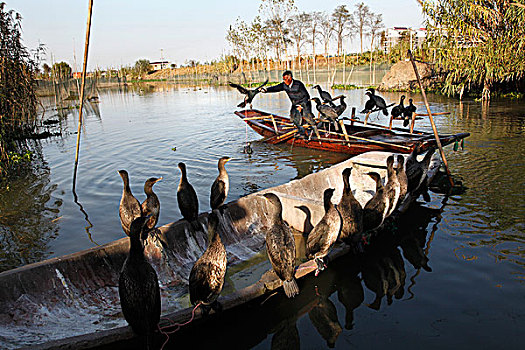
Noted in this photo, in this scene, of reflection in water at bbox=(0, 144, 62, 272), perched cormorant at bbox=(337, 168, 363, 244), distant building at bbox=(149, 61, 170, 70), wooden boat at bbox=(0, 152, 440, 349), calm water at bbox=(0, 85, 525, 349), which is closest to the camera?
wooden boat at bbox=(0, 152, 440, 349)

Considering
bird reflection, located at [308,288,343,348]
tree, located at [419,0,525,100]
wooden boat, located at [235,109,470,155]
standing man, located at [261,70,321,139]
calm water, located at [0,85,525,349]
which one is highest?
tree, located at [419,0,525,100]

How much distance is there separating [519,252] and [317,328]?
324 centimetres

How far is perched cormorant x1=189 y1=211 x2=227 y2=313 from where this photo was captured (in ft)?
11.8

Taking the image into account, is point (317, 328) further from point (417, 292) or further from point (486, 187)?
point (486, 187)

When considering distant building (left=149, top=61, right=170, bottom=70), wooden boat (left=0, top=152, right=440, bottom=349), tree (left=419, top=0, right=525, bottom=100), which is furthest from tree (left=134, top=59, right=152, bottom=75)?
wooden boat (left=0, top=152, right=440, bottom=349)

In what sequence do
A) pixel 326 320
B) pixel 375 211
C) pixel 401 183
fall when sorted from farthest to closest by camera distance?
pixel 401 183 → pixel 375 211 → pixel 326 320

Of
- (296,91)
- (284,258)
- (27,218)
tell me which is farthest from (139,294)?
(296,91)

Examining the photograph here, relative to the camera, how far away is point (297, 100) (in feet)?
37.8

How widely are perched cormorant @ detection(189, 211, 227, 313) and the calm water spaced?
297 mm

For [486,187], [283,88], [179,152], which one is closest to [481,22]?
[283,88]

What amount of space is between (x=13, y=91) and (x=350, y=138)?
989 centimetres

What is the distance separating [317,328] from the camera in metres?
3.99

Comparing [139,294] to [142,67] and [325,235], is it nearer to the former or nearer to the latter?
[325,235]

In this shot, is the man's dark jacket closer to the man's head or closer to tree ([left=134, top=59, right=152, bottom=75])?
the man's head
